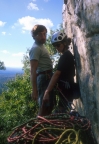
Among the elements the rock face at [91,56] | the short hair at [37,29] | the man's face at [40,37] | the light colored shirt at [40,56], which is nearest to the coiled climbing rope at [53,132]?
the rock face at [91,56]

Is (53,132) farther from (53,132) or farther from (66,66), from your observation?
(66,66)

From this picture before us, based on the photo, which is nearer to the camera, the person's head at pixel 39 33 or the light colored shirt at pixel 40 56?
the light colored shirt at pixel 40 56

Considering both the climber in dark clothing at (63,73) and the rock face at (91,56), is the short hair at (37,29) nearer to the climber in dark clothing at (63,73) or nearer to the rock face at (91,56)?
the climber in dark clothing at (63,73)

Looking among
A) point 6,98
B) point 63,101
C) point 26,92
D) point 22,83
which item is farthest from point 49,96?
point 6,98

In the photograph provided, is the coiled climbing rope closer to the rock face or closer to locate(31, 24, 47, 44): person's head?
the rock face

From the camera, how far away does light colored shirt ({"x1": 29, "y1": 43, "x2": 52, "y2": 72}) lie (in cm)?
439

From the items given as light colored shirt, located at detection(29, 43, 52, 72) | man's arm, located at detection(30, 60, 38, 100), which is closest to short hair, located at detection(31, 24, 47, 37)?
light colored shirt, located at detection(29, 43, 52, 72)

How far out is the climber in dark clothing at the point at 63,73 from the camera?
13.0 feet

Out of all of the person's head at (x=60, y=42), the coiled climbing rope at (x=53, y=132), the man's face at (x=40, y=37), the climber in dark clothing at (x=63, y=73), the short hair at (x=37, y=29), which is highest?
the short hair at (x=37, y=29)

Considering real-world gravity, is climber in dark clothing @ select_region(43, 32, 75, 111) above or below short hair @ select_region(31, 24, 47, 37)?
below

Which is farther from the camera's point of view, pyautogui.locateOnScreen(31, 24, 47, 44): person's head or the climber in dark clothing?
pyautogui.locateOnScreen(31, 24, 47, 44): person's head

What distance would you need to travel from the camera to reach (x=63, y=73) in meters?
4.11

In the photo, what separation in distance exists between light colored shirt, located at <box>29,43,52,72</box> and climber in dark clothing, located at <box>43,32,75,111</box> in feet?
1.08

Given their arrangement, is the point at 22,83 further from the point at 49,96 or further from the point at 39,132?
the point at 39,132
